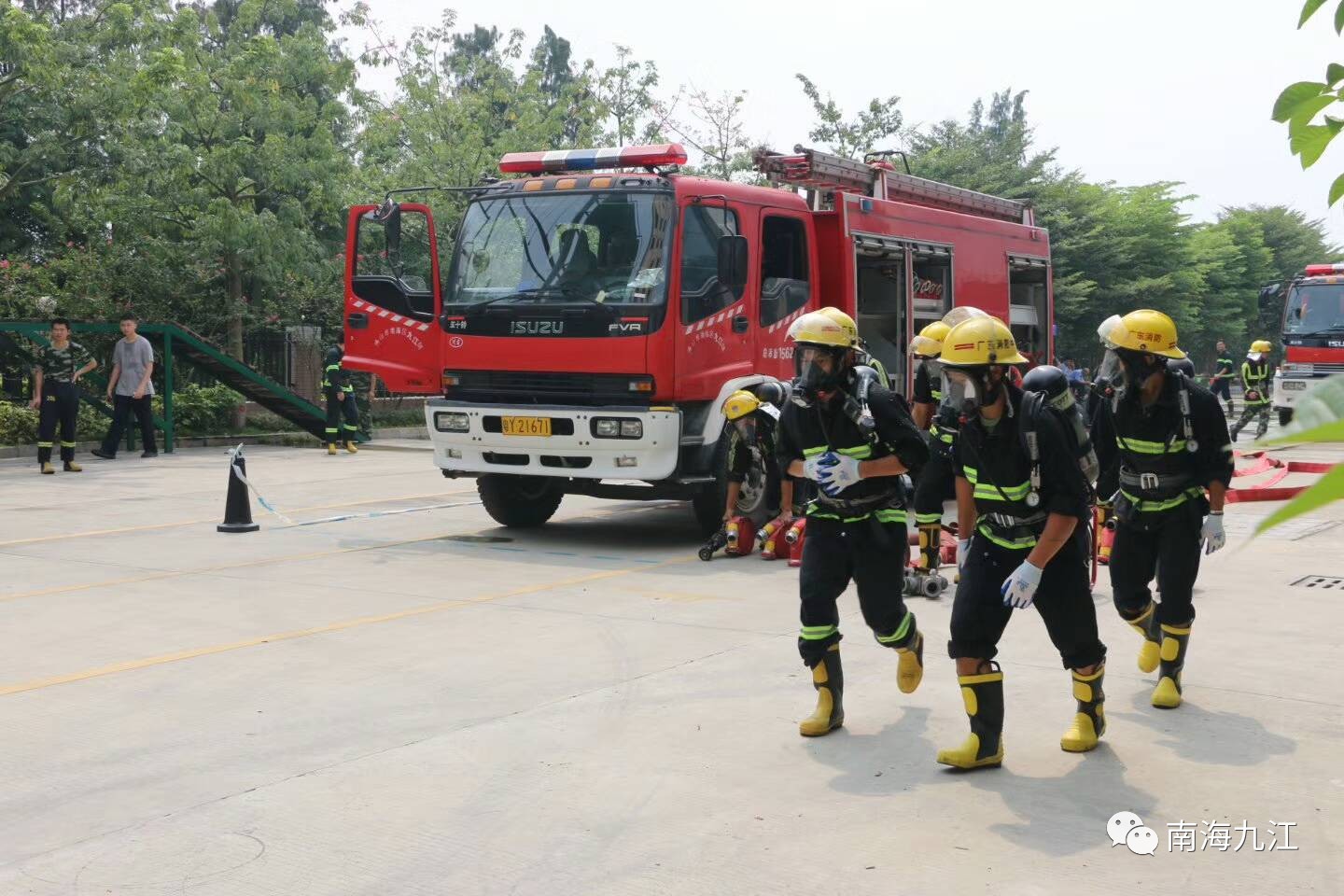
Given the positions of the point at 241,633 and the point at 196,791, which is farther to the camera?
the point at 241,633

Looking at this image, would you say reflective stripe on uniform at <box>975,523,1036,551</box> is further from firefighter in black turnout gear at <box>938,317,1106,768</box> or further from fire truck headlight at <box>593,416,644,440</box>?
fire truck headlight at <box>593,416,644,440</box>

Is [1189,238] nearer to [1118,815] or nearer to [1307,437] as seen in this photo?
[1118,815]

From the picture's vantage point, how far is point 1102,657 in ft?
17.7

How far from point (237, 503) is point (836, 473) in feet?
24.6

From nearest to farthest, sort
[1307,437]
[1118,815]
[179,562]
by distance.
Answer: [1307,437]
[1118,815]
[179,562]

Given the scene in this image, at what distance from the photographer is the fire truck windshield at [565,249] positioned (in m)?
10.5

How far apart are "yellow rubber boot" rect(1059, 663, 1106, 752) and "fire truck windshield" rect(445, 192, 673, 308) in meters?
5.64

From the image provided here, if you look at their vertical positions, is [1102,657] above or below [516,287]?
below

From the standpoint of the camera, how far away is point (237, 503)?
11.8 m

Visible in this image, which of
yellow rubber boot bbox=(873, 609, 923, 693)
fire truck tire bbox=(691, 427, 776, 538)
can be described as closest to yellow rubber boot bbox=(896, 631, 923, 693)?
yellow rubber boot bbox=(873, 609, 923, 693)

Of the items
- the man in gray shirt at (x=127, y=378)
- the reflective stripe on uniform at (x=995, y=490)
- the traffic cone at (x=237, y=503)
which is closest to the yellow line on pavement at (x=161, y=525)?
the traffic cone at (x=237, y=503)

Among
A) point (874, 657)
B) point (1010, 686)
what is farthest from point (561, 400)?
point (1010, 686)

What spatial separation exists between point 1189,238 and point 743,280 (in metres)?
37.9

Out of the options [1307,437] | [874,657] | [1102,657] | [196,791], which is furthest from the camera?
[874,657]
